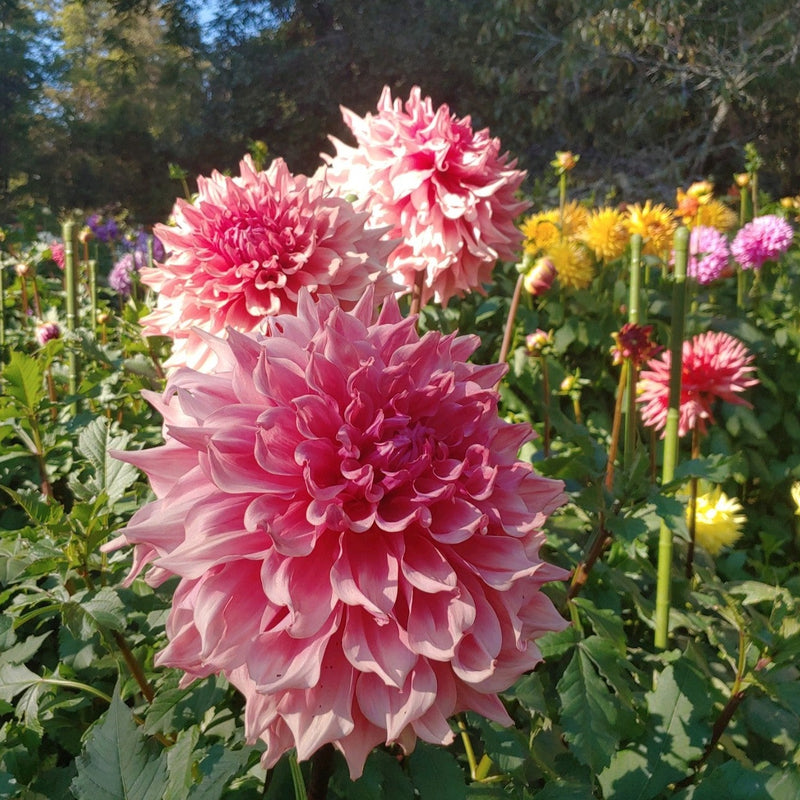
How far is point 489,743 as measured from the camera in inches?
35.6

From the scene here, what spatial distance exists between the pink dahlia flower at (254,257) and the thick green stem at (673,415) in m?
0.43

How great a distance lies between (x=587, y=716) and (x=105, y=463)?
0.75 meters

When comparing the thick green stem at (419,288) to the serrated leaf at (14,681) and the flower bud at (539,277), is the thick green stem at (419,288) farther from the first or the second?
the serrated leaf at (14,681)

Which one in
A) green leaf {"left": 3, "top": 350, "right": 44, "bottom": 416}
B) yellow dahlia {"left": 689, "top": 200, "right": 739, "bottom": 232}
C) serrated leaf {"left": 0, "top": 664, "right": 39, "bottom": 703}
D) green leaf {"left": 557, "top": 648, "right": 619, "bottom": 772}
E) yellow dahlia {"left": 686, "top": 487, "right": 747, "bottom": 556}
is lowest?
green leaf {"left": 557, "top": 648, "right": 619, "bottom": 772}

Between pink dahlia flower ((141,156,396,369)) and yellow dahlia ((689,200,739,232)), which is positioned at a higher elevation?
yellow dahlia ((689,200,739,232))

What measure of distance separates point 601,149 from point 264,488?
11.8m

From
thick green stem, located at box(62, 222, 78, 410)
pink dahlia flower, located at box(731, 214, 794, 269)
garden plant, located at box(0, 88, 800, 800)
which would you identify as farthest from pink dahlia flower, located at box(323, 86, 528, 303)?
pink dahlia flower, located at box(731, 214, 794, 269)

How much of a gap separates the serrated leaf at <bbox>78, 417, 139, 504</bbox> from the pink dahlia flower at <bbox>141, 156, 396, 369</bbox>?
0.54ft

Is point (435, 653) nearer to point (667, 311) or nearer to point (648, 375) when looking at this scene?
point (648, 375)

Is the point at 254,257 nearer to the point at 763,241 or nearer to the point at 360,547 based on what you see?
the point at 360,547

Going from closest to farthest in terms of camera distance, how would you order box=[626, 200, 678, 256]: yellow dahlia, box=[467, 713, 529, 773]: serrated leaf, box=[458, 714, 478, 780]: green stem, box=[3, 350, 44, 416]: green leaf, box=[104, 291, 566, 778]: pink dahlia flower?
1. box=[104, 291, 566, 778]: pink dahlia flower
2. box=[467, 713, 529, 773]: serrated leaf
3. box=[458, 714, 478, 780]: green stem
4. box=[3, 350, 44, 416]: green leaf
5. box=[626, 200, 678, 256]: yellow dahlia

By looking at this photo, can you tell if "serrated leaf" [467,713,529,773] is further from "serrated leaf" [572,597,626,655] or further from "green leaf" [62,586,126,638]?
"green leaf" [62,586,126,638]

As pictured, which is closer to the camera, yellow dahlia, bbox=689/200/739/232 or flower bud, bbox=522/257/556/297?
flower bud, bbox=522/257/556/297

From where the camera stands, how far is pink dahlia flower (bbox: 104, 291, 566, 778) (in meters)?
0.61
